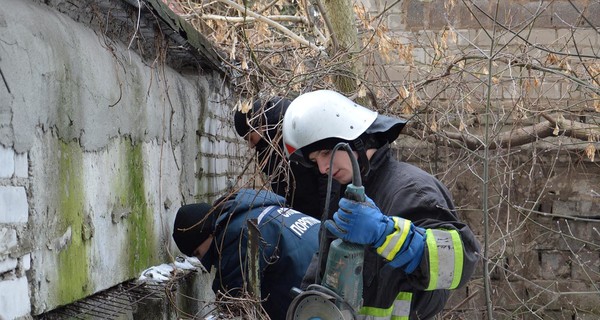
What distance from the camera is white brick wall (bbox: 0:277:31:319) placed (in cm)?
219

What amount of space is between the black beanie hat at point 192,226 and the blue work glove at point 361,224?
1458 millimetres

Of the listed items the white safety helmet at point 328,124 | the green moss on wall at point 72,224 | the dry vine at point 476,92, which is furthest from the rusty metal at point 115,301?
the dry vine at point 476,92

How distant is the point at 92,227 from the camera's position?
9.68 feet

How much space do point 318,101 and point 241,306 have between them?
1.23 meters

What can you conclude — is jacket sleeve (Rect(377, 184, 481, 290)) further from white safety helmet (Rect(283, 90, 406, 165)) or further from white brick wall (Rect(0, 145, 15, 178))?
white brick wall (Rect(0, 145, 15, 178))

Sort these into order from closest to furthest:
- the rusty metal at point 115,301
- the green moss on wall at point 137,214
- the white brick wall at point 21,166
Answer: the white brick wall at point 21,166 → the rusty metal at point 115,301 → the green moss on wall at point 137,214

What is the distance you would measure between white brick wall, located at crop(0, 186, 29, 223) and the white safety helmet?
106 centimetres

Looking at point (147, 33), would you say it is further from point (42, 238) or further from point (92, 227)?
point (42, 238)

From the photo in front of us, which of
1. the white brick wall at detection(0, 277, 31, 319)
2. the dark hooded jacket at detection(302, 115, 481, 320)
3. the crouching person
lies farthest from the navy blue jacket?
the white brick wall at detection(0, 277, 31, 319)

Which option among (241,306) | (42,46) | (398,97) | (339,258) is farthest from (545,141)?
(42,46)

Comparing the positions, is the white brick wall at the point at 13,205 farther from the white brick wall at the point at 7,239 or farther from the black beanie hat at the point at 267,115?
the black beanie hat at the point at 267,115

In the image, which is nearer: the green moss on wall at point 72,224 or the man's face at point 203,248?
the green moss on wall at point 72,224

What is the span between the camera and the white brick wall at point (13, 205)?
7.14 ft

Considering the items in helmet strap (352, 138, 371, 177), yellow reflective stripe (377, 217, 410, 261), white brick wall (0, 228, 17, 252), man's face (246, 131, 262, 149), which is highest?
helmet strap (352, 138, 371, 177)
